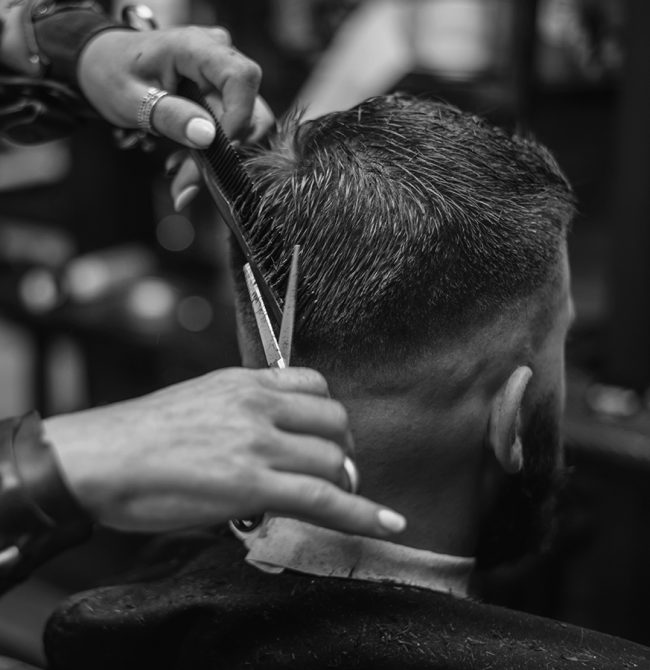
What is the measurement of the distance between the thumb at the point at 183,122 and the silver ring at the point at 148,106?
0.5 inches

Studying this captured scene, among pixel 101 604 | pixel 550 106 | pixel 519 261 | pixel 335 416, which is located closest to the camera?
pixel 335 416

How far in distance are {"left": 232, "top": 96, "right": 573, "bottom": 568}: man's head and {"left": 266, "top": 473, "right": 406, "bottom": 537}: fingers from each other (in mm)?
310

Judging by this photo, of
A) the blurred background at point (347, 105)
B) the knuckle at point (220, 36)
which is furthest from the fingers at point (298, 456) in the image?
the blurred background at point (347, 105)

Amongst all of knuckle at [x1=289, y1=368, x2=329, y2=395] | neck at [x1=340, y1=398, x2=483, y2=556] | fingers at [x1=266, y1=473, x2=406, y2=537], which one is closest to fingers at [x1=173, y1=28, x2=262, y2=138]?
neck at [x1=340, y1=398, x2=483, y2=556]

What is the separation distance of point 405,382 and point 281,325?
168mm

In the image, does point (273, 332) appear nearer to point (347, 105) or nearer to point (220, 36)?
point (220, 36)

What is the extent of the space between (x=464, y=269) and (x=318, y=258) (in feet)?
0.52

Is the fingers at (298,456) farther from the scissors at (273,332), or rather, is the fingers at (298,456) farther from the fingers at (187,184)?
the fingers at (187,184)

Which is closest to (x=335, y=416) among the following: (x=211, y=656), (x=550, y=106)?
(x=211, y=656)

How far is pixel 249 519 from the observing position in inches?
37.7

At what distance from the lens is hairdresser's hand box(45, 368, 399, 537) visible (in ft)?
2.41

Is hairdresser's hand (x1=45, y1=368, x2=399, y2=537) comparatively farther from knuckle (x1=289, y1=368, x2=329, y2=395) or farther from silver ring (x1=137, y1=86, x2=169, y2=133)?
silver ring (x1=137, y1=86, x2=169, y2=133)

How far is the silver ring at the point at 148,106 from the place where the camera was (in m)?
1.16

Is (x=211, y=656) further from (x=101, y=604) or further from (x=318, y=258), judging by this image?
(x=318, y=258)
